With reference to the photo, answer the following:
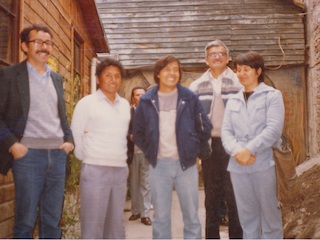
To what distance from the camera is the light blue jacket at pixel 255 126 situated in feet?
11.3

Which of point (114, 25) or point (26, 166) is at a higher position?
point (114, 25)

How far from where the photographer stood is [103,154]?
3387 mm

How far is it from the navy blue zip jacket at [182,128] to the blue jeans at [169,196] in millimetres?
78

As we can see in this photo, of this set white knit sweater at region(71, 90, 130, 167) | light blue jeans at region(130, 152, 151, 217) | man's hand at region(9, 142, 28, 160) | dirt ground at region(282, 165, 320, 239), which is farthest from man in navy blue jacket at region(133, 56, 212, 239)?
light blue jeans at region(130, 152, 151, 217)

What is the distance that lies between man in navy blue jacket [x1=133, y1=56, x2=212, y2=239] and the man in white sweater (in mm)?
208

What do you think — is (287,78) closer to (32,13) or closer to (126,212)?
(126,212)

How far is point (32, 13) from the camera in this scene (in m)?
5.43

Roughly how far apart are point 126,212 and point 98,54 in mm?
5386

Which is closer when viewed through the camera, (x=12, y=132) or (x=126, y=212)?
(x=12, y=132)

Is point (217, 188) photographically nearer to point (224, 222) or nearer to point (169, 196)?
point (169, 196)

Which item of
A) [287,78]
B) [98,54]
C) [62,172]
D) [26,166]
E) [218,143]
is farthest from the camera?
[287,78]

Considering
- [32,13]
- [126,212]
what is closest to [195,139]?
[32,13]

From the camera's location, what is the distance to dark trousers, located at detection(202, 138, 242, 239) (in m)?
3.87

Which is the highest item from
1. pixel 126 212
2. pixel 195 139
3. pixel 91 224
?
pixel 195 139
